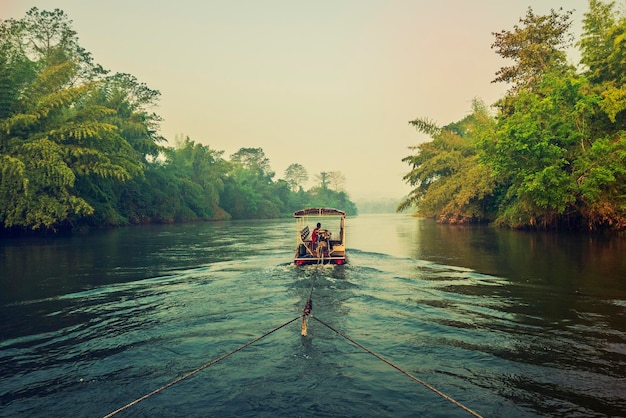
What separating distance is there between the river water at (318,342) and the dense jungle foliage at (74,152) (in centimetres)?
2048

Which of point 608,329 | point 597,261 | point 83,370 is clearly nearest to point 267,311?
point 83,370

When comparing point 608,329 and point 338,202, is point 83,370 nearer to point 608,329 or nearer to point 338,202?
point 608,329

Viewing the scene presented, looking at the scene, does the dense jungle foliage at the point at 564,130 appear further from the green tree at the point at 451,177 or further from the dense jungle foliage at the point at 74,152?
the dense jungle foliage at the point at 74,152

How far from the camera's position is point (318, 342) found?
7938mm

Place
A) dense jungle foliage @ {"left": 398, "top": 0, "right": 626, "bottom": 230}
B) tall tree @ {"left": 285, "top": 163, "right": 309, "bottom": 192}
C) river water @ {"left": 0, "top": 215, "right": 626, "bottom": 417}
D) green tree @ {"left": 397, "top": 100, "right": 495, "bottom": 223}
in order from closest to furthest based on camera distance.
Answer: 1. river water @ {"left": 0, "top": 215, "right": 626, "bottom": 417}
2. dense jungle foliage @ {"left": 398, "top": 0, "right": 626, "bottom": 230}
3. green tree @ {"left": 397, "top": 100, "right": 495, "bottom": 223}
4. tall tree @ {"left": 285, "top": 163, "right": 309, "bottom": 192}

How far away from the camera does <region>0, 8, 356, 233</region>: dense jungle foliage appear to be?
108 ft

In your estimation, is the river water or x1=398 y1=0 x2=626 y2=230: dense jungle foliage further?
x1=398 y1=0 x2=626 y2=230: dense jungle foliage

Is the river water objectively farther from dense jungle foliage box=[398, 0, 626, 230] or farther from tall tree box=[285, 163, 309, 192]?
tall tree box=[285, 163, 309, 192]

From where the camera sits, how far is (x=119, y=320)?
372 inches

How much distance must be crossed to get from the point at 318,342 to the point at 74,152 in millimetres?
36632

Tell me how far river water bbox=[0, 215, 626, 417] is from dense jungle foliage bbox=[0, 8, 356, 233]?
20.5m

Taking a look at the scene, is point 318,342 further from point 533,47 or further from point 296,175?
point 296,175

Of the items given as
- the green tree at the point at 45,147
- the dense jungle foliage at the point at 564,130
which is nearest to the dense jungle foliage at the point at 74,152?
the green tree at the point at 45,147

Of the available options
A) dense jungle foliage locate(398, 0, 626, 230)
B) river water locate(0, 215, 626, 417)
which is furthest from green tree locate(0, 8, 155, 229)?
dense jungle foliage locate(398, 0, 626, 230)
